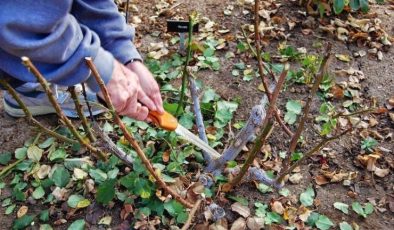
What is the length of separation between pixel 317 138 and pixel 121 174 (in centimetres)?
67

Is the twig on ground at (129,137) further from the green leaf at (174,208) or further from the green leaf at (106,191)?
the green leaf at (106,191)

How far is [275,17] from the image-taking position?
2.21m

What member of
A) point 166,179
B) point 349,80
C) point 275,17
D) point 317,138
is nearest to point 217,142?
point 166,179

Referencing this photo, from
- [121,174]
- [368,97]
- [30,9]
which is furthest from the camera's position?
[368,97]

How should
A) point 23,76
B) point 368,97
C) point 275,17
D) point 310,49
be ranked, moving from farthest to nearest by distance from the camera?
1. point 275,17
2. point 310,49
3. point 368,97
4. point 23,76

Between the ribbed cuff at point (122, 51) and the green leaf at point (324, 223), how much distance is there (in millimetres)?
703

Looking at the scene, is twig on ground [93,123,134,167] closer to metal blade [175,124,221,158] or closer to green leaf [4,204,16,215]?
metal blade [175,124,221,158]

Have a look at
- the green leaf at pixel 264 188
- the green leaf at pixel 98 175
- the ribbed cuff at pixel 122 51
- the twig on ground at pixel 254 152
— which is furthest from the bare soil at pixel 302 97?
the ribbed cuff at pixel 122 51

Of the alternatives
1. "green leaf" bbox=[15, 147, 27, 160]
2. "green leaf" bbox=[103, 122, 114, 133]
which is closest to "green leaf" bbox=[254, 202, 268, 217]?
"green leaf" bbox=[103, 122, 114, 133]

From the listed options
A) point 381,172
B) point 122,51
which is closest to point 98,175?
point 122,51

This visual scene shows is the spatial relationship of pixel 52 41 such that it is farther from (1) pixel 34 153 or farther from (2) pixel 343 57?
(2) pixel 343 57

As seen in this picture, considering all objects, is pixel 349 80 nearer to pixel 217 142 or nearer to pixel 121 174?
pixel 217 142

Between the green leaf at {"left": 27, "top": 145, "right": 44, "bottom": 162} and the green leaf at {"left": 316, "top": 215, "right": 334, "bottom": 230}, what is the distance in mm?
894

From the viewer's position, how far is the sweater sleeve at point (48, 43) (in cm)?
100
